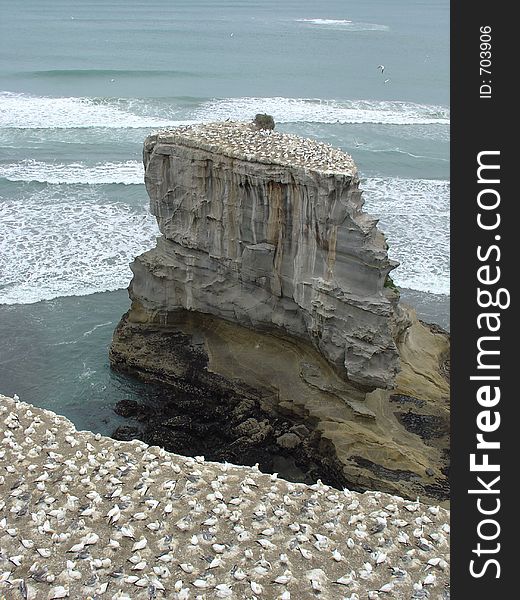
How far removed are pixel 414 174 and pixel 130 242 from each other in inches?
638

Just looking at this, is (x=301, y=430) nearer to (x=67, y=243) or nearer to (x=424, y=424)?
(x=424, y=424)

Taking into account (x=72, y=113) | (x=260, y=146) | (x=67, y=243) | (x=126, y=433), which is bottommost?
(x=126, y=433)

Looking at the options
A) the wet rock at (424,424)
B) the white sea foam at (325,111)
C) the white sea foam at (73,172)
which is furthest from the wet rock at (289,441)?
the white sea foam at (325,111)

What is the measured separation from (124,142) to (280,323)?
2772 cm

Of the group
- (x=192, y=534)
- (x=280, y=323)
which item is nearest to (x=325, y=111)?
(x=280, y=323)

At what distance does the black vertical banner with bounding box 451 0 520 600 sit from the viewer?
8.50m

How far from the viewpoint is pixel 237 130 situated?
1973 cm

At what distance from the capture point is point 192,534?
1091 cm

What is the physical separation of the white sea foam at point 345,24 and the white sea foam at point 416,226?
83678mm

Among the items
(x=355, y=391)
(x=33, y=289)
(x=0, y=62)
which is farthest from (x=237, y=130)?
(x=0, y=62)

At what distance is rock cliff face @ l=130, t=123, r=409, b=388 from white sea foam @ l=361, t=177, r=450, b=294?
350 inches

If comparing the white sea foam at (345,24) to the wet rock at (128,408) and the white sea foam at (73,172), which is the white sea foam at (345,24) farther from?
the wet rock at (128,408)

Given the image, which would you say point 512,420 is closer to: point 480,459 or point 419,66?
point 480,459

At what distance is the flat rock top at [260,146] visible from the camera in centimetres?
1750
